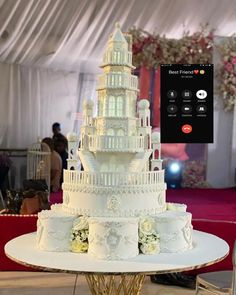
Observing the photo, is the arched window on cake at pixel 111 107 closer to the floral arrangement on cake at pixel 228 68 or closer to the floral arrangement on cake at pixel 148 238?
the floral arrangement on cake at pixel 148 238

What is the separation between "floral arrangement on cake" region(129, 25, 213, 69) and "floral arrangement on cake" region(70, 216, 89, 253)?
14.8ft

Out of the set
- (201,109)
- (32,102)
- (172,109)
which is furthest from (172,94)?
(32,102)

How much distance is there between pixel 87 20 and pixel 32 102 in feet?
8.90

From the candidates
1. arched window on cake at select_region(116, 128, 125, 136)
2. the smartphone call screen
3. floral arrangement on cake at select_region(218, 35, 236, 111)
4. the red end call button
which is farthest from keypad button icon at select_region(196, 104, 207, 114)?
floral arrangement on cake at select_region(218, 35, 236, 111)

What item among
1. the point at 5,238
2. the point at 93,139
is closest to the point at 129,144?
the point at 93,139

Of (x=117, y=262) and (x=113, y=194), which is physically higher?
(x=113, y=194)

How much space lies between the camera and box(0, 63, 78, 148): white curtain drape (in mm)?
8258

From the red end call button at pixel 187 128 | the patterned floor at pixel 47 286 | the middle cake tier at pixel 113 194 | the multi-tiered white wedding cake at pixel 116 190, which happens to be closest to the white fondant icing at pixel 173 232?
the multi-tiered white wedding cake at pixel 116 190

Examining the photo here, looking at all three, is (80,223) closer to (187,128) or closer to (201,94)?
(187,128)

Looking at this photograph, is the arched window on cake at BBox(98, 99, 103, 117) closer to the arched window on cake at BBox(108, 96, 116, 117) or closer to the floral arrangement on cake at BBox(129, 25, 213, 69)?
the arched window on cake at BBox(108, 96, 116, 117)

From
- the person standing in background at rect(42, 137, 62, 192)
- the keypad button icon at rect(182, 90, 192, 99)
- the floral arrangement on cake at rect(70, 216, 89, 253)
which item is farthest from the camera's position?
the person standing in background at rect(42, 137, 62, 192)

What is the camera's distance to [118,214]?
8.63 ft

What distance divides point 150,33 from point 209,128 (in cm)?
391

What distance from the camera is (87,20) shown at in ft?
20.5
